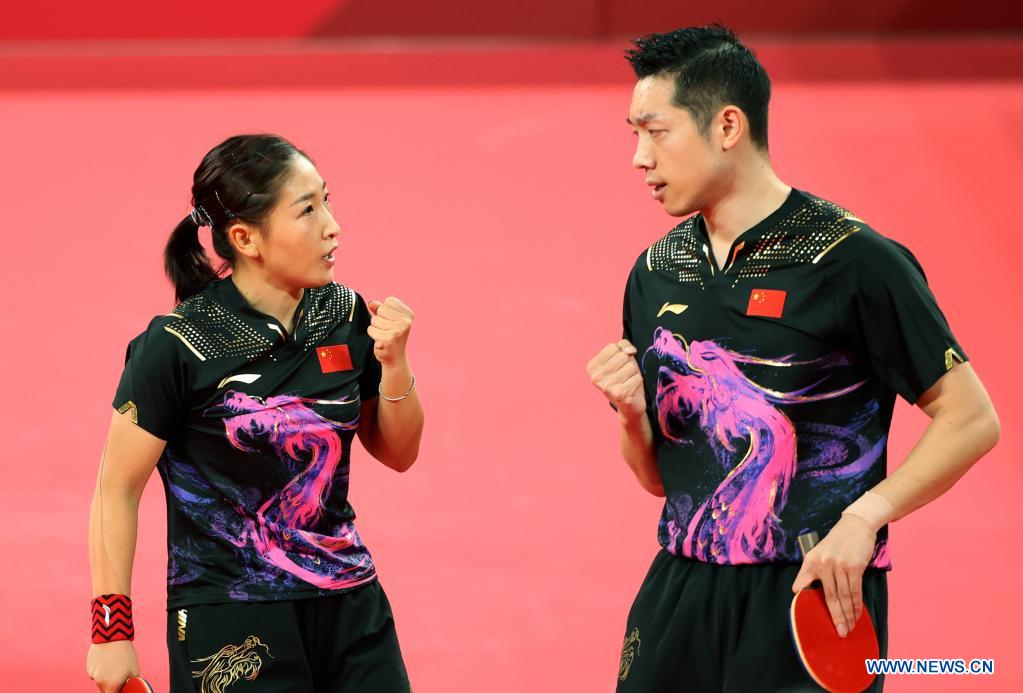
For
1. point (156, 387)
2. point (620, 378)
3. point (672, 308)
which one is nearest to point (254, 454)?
point (156, 387)

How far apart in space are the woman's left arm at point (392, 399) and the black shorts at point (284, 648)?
30 cm

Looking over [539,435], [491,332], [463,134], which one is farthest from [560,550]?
[463,134]

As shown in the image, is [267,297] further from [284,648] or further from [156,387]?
[284,648]

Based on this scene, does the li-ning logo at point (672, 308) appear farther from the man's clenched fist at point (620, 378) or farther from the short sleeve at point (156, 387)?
the short sleeve at point (156, 387)

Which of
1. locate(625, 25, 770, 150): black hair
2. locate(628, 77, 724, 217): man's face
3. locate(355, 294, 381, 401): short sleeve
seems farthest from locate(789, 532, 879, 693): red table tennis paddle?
locate(355, 294, 381, 401): short sleeve

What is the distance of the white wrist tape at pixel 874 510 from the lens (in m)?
2.48

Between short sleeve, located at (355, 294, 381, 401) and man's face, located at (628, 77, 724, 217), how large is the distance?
25.8 inches

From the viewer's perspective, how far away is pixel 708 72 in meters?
2.73

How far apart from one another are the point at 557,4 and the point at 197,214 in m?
6.03

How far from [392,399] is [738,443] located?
0.70m

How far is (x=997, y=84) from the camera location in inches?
316

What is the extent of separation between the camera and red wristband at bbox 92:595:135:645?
270cm

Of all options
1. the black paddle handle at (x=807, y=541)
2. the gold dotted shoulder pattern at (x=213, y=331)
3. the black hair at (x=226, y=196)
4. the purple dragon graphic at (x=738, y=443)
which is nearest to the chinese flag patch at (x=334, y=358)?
the gold dotted shoulder pattern at (x=213, y=331)

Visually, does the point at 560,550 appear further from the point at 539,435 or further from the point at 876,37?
the point at 876,37
